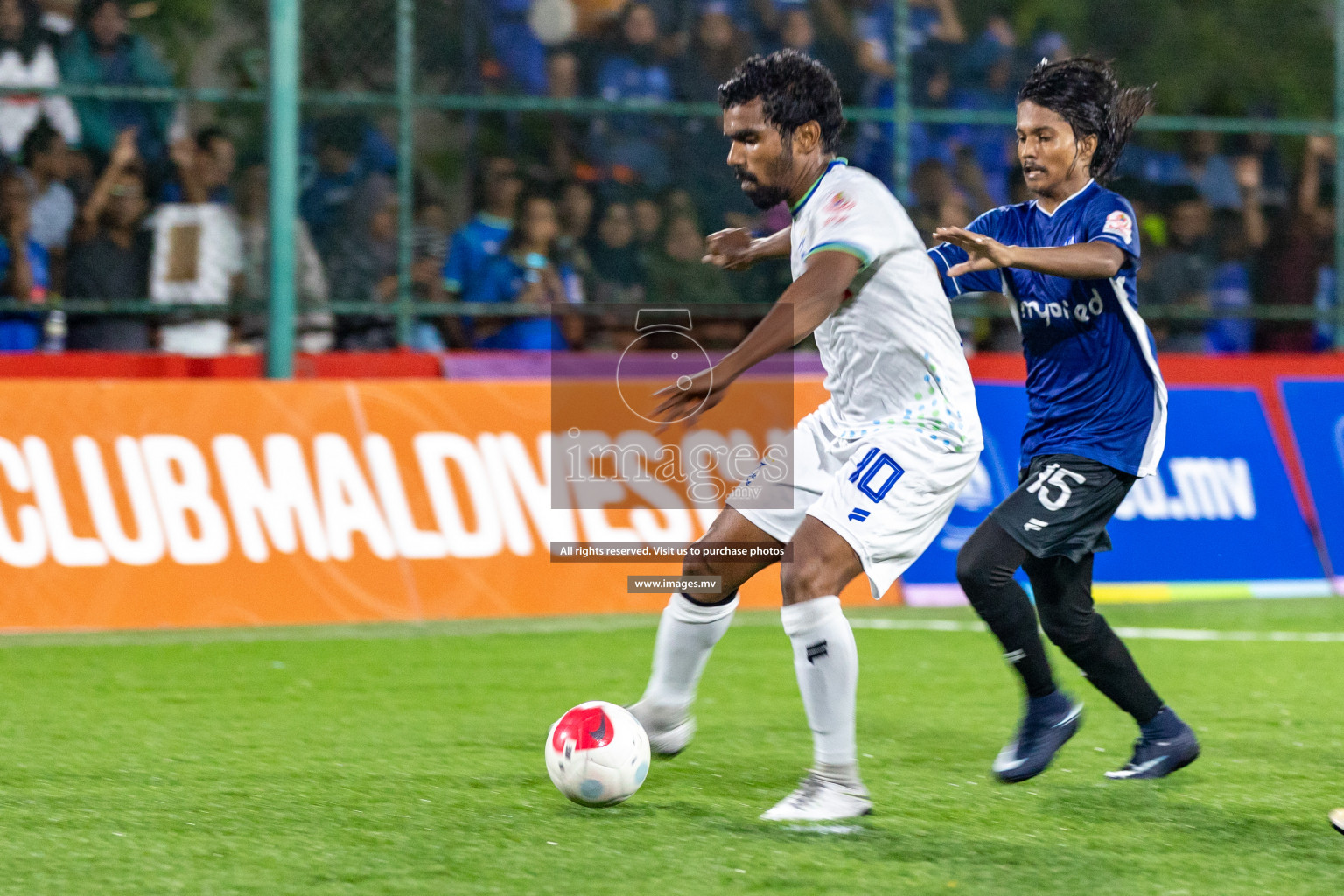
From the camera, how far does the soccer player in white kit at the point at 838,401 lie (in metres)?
4.63

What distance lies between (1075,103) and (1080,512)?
48.0 inches

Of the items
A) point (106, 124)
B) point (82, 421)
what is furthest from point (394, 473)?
point (106, 124)

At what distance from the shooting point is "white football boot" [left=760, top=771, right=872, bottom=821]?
15.2 ft

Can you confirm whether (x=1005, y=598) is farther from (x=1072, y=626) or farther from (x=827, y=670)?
(x=827, y=670)

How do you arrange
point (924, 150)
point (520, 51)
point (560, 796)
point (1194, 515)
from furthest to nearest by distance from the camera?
1. point (924, 150)
2. point (520, 51)
3. point (1194, 515)
4. point (560, 796)

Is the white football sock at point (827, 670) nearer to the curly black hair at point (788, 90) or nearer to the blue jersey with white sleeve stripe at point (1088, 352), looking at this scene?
the blue jersey with white sleeve stripe at point (1088, 352)

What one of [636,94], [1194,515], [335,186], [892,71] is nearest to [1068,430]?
[1194,515]

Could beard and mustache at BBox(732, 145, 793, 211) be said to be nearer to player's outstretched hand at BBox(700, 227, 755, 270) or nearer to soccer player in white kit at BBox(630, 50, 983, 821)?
soccer player in white kit at BBox(630, 50, 983, 821)

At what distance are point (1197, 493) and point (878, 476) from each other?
6251mm

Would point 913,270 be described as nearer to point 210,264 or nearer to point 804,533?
point 804,533

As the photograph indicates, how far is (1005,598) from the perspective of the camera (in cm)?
523

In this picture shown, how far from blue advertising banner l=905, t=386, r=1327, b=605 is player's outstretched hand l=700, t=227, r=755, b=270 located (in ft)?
15.9

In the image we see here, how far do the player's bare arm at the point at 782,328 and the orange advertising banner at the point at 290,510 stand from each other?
15.0ft

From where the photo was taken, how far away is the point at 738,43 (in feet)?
39.6
